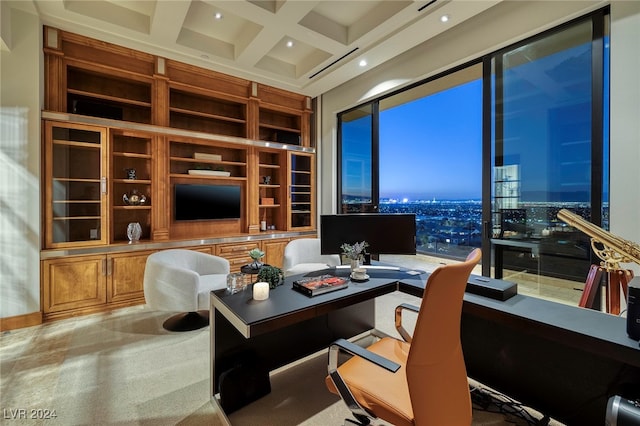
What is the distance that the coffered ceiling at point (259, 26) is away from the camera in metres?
2.83

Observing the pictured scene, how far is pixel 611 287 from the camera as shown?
1.60 meters

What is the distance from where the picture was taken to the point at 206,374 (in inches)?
85.1

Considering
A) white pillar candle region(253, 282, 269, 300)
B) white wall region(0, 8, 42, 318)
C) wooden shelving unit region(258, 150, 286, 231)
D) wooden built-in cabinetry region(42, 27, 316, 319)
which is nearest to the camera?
white pillar candle region(253, 282, 269, 300)

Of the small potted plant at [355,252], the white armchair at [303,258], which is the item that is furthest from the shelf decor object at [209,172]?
the small potted plant at [355,252]

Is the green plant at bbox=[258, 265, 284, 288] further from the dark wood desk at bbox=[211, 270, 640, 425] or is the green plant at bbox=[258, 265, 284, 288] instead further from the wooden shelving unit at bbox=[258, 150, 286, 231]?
the wooden shelving unit at bbox=[258, 150, 286, 231]

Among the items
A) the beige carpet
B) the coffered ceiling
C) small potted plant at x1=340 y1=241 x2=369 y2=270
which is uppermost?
the coffered ceiling

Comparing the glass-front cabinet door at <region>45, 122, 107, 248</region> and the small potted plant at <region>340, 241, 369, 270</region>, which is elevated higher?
the glass-front cabinet door at <region>45, 122, 107, 248</region>

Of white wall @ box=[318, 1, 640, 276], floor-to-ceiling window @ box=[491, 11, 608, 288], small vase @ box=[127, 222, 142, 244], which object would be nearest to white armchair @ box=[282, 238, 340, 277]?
small vase @ box=[127, 222, 142, 244]

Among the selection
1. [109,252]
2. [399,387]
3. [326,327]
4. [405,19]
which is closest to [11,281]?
[109,252]

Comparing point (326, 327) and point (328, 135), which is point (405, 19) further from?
point (326, 327)

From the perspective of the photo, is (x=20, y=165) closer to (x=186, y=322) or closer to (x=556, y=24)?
(x=186, y=322)

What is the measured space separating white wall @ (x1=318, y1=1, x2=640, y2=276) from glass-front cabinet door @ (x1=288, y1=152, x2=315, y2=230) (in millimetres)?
1684

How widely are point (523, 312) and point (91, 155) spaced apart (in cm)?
445

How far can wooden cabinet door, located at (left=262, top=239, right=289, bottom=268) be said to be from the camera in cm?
461
